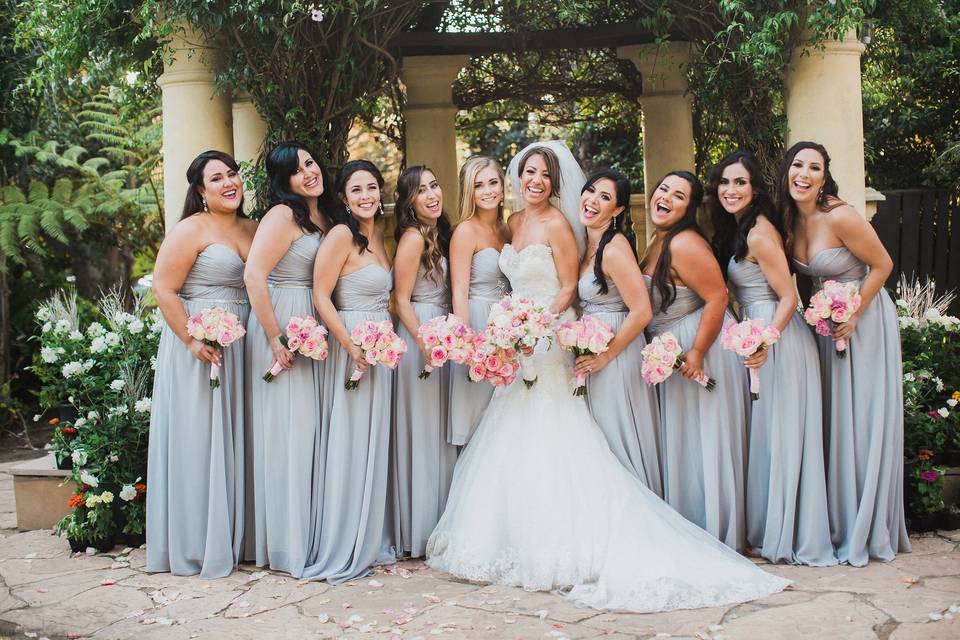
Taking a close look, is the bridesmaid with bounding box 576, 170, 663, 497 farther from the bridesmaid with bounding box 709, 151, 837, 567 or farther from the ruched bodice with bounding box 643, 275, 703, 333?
the bridesmaid with bounding box 709, 151, 837, 567

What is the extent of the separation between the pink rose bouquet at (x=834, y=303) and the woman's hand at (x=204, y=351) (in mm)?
3171

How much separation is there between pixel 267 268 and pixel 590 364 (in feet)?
5.97

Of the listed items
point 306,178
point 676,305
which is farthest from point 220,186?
point 676,305

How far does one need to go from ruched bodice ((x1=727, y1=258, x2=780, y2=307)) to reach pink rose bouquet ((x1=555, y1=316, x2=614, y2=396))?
2.75 feet

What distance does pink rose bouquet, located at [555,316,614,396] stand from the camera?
5125 millimetres

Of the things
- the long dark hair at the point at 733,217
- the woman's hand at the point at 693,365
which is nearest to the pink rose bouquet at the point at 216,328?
the woman's hand at the point at 693,365

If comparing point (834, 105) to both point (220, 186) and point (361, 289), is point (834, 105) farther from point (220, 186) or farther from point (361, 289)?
point (220, 186)

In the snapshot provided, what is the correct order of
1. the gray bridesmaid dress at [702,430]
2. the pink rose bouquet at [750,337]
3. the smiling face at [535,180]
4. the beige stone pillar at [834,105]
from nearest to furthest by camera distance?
1. the pink rose bouquet at [750,337]
2. the gray bridesmaid dress at [702,430]
3. the smiling face at [535,180]
4. the beige stone pillar at [834,105]

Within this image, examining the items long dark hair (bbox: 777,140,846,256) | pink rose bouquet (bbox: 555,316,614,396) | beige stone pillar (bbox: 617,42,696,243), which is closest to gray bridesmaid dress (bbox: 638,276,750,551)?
pink rose bouquet (bbox: 555,316,614,396)

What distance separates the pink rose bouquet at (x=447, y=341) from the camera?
516 cm

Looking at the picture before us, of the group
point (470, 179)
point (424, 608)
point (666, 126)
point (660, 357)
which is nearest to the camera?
point (424, 608)

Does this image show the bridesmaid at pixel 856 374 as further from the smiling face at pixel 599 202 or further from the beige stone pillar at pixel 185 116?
the beige stone pillar at pixel 185 116

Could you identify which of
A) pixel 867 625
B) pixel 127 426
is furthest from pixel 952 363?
pixel 127 426

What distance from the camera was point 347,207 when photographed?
219 inches
